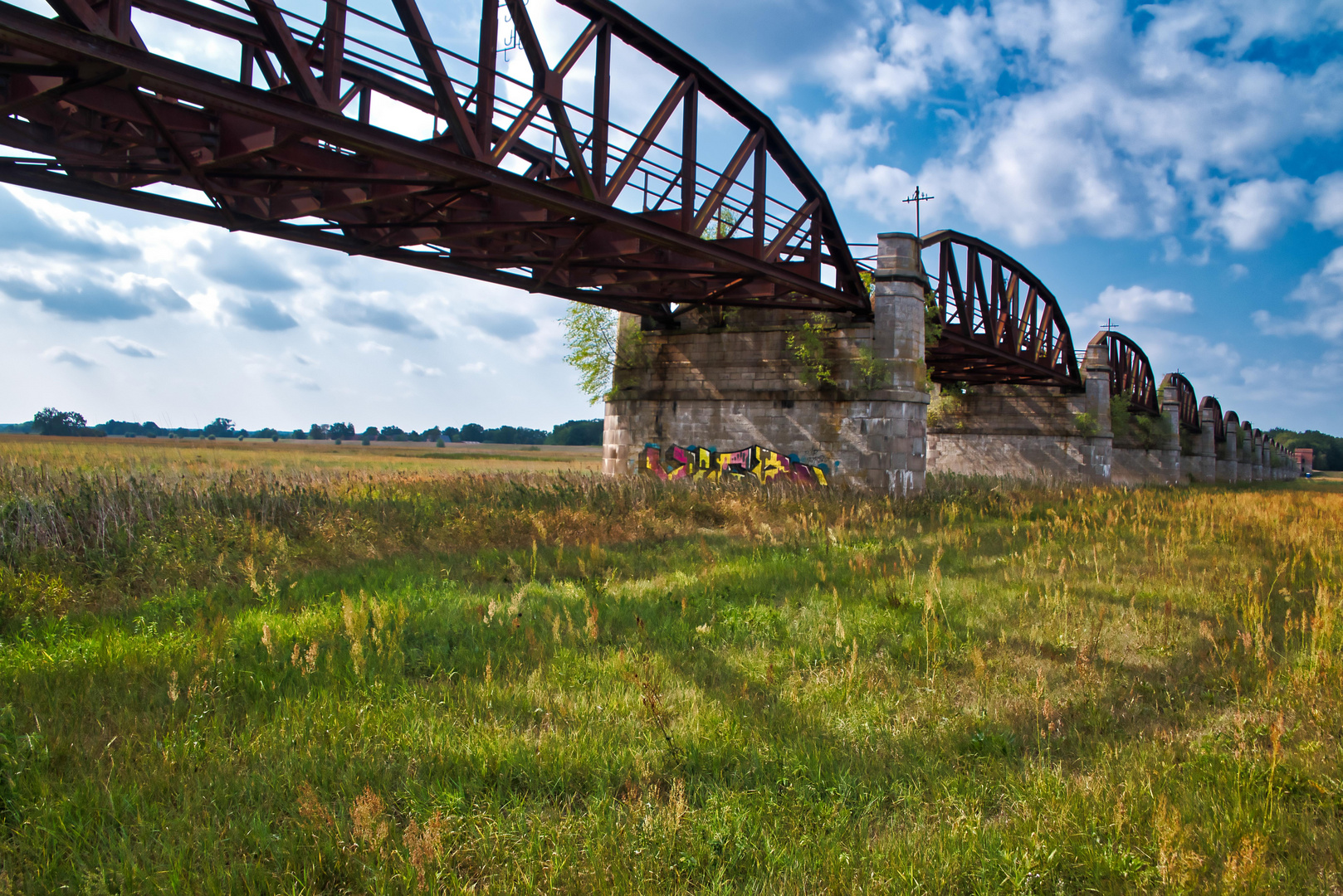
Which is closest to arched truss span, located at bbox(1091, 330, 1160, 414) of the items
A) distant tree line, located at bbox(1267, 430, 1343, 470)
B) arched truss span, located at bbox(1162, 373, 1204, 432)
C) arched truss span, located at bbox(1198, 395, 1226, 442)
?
arched truss span, located at bbox(1162, 373, 1204, 432)

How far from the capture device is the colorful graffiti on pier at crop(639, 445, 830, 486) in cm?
1912

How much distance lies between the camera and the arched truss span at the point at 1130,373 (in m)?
41.6

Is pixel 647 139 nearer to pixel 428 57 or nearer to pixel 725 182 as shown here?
pixel 725 182

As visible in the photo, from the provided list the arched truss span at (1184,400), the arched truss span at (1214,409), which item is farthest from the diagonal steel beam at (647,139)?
the arched truss span at (1214,409)

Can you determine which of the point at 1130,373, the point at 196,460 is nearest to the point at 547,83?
the point at 196,460

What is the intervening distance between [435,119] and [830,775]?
11.1 meters

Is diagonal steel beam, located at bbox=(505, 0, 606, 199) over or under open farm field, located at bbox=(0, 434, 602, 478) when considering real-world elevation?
over

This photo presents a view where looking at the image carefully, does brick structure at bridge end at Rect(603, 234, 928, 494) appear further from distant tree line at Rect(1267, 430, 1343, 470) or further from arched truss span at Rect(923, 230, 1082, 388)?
distant tree line at Rect(1267, 430, 1343, 470)

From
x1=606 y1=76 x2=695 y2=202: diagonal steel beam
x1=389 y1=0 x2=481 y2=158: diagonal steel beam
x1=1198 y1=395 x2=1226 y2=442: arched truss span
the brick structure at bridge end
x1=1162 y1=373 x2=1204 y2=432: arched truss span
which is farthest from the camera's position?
x1=1198 y1=395 x2=1226 y2=442: arched truss span

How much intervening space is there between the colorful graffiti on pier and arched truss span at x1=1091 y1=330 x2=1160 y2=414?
2959cm

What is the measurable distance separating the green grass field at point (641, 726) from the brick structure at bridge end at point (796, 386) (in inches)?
380

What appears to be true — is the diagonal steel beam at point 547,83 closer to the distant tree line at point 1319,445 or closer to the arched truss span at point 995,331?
the arched truss span at point 995,331

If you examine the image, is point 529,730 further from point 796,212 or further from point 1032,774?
point 796,212

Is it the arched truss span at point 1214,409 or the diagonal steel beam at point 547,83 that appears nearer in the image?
the diagonal steel beam at point 547,83
